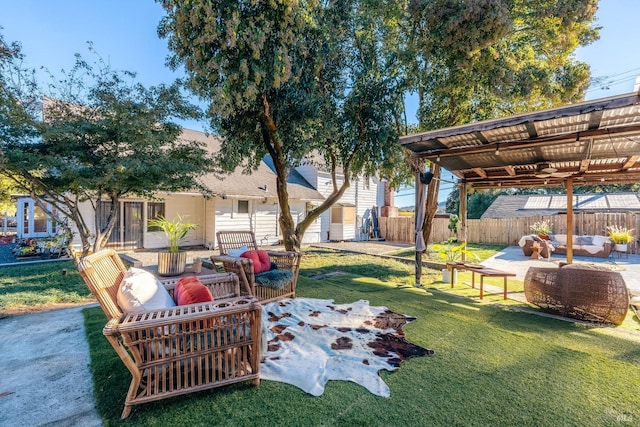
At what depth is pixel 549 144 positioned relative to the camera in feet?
16.9

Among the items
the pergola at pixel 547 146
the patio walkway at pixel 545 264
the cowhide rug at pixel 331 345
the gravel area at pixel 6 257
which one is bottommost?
the patio walkway at pixel 545 264

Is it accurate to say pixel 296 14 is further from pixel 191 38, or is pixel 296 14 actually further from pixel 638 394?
pixel 638 394

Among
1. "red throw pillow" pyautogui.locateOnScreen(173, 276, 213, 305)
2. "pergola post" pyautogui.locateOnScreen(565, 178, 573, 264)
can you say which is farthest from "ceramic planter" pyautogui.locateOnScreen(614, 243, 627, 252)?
"red throw pillow" pyautogui.locateOnScreen(173, 276, 213, 305)

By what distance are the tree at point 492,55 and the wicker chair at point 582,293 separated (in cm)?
500

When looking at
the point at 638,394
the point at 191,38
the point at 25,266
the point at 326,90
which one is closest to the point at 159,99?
the point at 191,38

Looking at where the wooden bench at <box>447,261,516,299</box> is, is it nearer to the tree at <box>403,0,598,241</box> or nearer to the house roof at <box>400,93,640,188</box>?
the house roof at <box>400,93,640,188</box>

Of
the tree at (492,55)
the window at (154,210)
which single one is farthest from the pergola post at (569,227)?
the window at (154,210)

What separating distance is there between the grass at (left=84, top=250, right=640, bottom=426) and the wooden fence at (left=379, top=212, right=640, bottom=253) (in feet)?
42.1

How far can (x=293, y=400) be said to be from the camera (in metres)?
2.35

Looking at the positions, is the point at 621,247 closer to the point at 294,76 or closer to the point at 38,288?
the point at 294,76

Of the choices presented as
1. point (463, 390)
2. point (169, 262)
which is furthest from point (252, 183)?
point (463, 390)

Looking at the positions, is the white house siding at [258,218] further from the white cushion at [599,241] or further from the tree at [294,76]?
the white cushion at [599,241]

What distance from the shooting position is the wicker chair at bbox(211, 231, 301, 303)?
4442 millimetres

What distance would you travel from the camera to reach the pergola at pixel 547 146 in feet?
13.8
